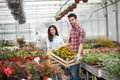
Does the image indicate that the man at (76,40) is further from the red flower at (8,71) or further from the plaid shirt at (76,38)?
the red flower at (8,71)

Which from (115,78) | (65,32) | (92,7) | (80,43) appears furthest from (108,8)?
(115,78)

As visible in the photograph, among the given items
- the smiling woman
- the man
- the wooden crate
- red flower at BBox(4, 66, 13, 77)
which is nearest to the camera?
red flower at BBox(4, 66, 13, 77)

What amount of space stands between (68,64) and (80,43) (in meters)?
0.52

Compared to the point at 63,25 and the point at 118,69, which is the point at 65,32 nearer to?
the point at 63,25

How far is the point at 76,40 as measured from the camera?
5.91 meters

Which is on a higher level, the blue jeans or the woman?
the woman

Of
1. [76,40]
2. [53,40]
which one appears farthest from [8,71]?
[53,40]

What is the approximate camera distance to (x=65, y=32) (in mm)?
19766

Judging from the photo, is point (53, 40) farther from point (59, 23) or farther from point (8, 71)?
point (59, 23)

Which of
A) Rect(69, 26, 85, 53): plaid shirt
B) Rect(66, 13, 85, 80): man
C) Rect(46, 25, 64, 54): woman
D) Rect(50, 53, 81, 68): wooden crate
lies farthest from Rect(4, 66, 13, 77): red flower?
Rect(46, 25, 64, 54): woman

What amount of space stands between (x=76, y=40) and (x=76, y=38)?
40 mm

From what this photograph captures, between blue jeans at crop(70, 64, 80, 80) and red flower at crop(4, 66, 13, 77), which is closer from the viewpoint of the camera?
red flower at crop(4, 66, 13, 77)

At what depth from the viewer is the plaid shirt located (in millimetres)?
5742

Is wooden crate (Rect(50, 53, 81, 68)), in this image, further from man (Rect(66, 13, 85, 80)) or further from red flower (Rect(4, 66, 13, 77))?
red flower (Rect(4, 66, 13, 77))
